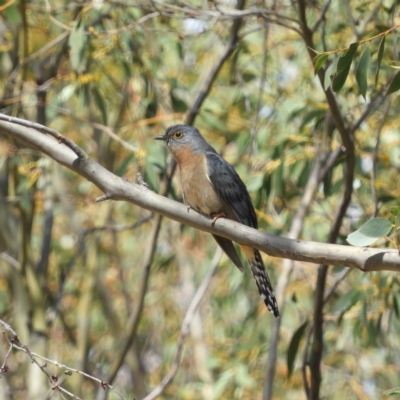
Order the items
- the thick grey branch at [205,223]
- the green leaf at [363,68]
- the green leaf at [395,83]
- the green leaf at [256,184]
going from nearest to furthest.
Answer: the thick grey branch at [205,223] < the green leaf at [395,83] < the green leaf at [363,68] < the green leaf at [256,184]

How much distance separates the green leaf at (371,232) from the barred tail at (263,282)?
172cm

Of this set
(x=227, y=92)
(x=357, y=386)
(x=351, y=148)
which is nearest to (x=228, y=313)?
(x=357, y=386)

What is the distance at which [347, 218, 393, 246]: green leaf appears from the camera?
2.77 metres

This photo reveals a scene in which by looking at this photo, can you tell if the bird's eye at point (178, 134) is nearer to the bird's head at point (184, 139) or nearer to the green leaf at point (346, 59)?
the bird's head at point (184, 139)

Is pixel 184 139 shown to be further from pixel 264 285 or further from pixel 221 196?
pixel 264 285

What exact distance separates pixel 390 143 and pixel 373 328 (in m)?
2.10

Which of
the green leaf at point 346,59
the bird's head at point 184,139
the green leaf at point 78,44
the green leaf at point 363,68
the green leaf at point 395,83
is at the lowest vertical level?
the green leaf at point 395,83

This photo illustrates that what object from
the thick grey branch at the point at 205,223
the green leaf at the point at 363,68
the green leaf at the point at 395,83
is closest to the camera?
the thick grey branch at the point at 205,223

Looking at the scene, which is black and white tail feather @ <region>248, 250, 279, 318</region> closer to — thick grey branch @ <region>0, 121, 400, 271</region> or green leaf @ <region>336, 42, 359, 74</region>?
thick grey branch @ <region>0, 121, 400, 271</region>

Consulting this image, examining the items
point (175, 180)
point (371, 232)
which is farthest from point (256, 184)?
point (175, 180)

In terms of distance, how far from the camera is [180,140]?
5.24 metres

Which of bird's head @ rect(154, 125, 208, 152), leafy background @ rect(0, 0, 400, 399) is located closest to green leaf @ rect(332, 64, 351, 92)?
leafy background @ rect(0, 0, 400, 399)

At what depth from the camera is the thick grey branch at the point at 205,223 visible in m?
2.88

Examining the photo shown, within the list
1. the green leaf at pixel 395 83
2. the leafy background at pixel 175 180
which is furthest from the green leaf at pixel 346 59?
the green leaf at pixel 395 83
